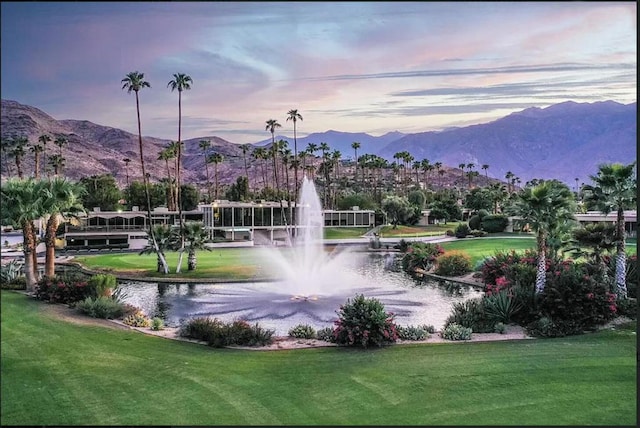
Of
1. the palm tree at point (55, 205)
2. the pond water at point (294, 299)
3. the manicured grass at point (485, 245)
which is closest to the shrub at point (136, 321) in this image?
the pond water at point (294, 299)

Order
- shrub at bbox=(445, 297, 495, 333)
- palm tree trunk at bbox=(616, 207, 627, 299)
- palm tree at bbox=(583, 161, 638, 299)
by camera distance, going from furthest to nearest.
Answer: palm tree trunk at bbox=(616, 207, 627, 299) → palm tree at bbox=(583, 161, 638, 299) → shrub at bbox=(445, 297, 495, 333)

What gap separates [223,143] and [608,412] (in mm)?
5893

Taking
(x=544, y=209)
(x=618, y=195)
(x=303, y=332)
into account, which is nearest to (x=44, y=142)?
(x=303, y=332)

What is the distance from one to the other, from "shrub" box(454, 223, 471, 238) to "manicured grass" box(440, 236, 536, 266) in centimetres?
12

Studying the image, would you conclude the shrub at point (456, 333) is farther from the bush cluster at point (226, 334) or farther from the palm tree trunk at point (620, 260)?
the palm tree trunk at point (620, 260)

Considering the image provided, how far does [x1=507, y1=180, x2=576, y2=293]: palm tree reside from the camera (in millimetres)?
8227

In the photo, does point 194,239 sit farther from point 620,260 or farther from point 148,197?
point 620,260

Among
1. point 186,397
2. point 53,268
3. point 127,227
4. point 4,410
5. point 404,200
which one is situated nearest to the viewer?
point 4,410

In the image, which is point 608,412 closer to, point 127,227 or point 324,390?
point 324,390

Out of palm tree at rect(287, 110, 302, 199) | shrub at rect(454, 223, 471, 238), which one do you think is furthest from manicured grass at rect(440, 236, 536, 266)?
palm tree at rect(287, 110, 302, 199)

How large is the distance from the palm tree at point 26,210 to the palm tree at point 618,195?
8.42 metres

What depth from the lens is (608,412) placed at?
473 cm

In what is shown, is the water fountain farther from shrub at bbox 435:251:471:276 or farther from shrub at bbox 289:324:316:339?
shrub at bbox 435:251:471:276

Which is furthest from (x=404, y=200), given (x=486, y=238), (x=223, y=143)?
(x=223, y=143)
